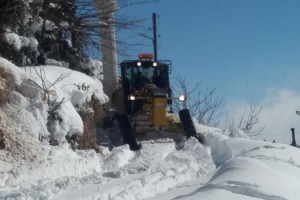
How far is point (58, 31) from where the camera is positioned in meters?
15.2

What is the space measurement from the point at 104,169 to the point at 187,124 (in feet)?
23.3

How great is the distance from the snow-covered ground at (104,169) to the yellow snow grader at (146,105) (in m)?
3.36

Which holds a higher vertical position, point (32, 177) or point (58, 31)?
point (58, 31)

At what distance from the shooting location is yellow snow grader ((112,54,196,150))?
18.7 m

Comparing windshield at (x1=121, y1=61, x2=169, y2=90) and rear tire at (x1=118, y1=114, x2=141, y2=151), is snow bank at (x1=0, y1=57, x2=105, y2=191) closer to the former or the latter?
rear tire at (x1=118, y1=114, x2=141, y2=151)

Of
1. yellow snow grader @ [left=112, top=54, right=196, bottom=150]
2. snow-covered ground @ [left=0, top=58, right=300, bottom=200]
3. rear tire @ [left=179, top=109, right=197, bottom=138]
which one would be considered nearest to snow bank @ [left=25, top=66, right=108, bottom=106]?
snow-covered ground @ [left=0, top=58, right=300, bottom=200]

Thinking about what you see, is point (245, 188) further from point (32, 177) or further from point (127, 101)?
point (127, 101)

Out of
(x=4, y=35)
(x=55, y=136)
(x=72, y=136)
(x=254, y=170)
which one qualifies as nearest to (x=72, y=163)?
(x=55, y=136)

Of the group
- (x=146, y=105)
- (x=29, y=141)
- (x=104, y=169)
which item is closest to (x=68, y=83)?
(x=104, y=169)

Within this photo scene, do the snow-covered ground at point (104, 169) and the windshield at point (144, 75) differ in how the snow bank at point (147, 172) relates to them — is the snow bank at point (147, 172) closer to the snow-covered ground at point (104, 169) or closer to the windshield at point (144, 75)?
the snow-covered ground at point (104, 169)

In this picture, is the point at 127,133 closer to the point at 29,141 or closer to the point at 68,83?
the point at 68,83

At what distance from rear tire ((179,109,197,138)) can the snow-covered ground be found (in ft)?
10.7

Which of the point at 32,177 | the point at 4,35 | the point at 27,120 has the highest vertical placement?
the point at 4,35

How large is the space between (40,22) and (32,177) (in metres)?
5.30
